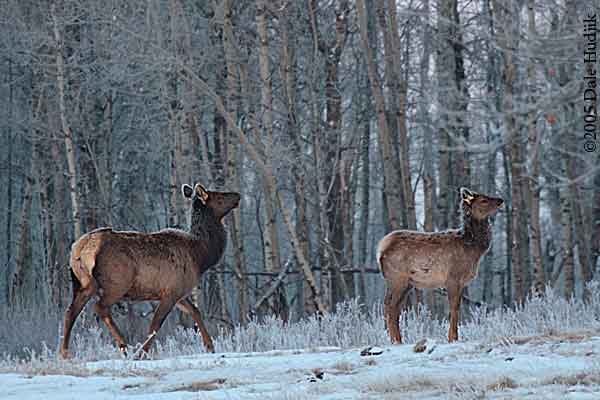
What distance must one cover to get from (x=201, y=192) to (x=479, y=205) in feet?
10.9

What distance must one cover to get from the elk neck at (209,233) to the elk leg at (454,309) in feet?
9.46

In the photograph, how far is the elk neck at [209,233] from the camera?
1164 centimetres

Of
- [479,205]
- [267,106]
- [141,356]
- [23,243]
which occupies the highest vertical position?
[267,106]

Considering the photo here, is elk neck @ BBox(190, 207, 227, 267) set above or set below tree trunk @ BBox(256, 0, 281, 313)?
below

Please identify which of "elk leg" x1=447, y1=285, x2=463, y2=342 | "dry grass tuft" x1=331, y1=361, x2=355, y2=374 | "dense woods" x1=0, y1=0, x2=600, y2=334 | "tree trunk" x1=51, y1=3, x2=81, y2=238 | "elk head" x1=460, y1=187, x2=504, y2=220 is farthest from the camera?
"tree trunk" x1=51, y1=3, x2=81, y2=238

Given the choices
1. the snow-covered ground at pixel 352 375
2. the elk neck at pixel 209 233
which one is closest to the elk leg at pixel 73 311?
the snow-covered ground at pixel 352 375

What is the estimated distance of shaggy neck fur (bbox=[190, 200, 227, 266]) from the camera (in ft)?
38.3

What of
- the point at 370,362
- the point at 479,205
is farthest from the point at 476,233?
the point at 370,362

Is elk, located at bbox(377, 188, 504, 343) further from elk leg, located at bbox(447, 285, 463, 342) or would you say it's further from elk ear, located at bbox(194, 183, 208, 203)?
elk ear, located at bbox(194, 183, 208, 203)

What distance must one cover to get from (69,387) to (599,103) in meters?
10.1

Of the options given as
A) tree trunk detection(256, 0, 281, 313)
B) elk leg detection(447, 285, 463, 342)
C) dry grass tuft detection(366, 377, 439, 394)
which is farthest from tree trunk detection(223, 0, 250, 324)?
dry grass tuft detection(366, 377, 439, 394)

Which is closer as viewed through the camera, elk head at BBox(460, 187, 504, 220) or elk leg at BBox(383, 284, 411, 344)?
elk leg at BBox(383, 284, 411, 344)

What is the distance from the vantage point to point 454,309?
1046 centimetres

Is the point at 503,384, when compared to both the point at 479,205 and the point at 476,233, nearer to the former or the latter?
the point at 476,233
